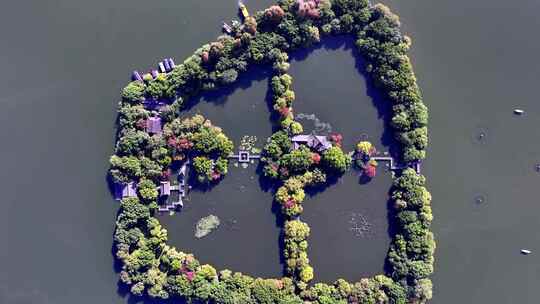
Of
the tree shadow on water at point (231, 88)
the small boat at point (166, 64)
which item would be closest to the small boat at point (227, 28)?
the tree shadow on water at point (231, 88)

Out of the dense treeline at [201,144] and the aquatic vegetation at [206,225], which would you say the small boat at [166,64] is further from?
the aquatic vegetation at [206,225]

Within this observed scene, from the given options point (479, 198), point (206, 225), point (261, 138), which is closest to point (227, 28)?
point (261, 138)

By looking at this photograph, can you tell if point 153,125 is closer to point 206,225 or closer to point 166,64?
point 166,64

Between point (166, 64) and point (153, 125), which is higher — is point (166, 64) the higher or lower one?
the higher one

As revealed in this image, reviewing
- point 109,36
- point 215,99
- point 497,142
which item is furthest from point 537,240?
point 109,36

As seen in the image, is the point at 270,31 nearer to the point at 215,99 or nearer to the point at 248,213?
the point at 215,99

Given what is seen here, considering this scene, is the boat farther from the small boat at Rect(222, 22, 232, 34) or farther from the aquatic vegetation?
the aquatic vegetation


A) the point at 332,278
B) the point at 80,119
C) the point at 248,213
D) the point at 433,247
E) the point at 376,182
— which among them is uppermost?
the point at 80,119
